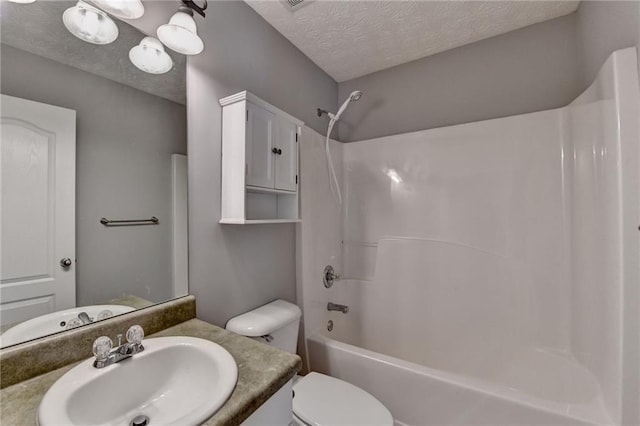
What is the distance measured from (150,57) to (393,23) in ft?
4.45

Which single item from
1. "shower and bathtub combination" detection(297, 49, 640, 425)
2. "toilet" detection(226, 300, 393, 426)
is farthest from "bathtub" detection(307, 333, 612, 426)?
"toilet" detection(226, 300, 393, 426)

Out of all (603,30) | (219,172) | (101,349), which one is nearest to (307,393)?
(101,349)

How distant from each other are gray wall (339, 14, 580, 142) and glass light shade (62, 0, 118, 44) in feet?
5.57

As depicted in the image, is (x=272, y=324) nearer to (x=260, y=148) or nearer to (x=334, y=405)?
(x=334, y=405)

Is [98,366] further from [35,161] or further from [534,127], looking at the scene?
[534,127]

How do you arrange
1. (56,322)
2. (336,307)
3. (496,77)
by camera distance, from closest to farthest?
(56,322), (496,77), (336,307)

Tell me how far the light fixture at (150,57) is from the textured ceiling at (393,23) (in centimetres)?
67

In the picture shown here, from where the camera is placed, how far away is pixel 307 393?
1.21 m

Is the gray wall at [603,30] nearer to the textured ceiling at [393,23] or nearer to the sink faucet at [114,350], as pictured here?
the textured ceiling at [393,23]

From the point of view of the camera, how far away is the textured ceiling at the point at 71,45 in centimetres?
76

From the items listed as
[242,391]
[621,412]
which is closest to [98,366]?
[242,391]

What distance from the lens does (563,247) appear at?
1.50 metres

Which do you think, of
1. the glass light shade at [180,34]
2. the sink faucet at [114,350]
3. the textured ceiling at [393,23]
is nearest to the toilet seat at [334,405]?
the sink faucet at [114,350]

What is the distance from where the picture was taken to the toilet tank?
1226 millimetres
